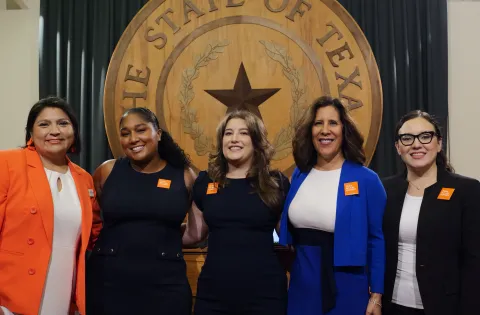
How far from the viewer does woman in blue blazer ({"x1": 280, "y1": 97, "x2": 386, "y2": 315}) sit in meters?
2.04

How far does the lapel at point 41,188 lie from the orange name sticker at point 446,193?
1657 mm

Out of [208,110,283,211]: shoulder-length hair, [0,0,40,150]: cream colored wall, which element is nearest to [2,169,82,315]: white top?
[208,110,283,211]: shoulder-length hair

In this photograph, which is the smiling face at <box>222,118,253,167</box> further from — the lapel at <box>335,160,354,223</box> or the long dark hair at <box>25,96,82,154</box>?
the long dark hair at <box>25,96,82,154</box>

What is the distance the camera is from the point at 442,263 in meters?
2.02

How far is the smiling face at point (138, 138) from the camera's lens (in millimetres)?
2314

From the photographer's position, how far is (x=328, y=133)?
7.20ft

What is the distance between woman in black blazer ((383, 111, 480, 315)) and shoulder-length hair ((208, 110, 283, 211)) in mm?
529

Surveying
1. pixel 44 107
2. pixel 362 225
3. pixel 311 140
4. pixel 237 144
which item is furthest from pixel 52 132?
pixel 362 225

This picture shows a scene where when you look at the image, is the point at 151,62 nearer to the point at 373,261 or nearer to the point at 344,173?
the point at 344,173

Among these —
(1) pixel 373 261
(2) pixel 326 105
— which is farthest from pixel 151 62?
(1) pixel 373 261

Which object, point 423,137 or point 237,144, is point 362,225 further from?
point 237,144

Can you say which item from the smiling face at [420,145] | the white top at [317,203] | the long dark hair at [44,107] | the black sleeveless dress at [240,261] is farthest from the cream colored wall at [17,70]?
the smiling face at [420,145]

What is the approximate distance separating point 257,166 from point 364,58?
171 cm

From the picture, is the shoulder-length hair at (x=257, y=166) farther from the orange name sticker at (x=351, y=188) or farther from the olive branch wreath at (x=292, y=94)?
the olive branch wreath at (x=292, y=94)
